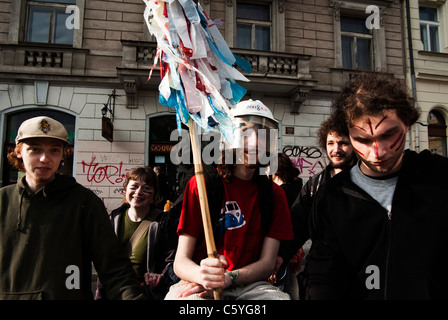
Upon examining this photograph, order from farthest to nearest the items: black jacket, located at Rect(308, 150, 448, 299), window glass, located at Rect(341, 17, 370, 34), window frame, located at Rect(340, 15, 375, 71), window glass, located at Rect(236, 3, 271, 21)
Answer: window glass, located at Rect(341, 17, 370, 34) < window frame, located at Rect(340, 15, 375, 71) < window glass, located at Rect(236, 3, 271, 21) < black jacket, located at Rect(308, 150, 448, 299)

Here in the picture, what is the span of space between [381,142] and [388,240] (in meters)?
0.41

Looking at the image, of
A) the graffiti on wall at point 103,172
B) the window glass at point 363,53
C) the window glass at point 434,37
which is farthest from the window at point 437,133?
the graffiti on wall at point 103,172

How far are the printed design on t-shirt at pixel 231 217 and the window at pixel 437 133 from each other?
10.5 meters

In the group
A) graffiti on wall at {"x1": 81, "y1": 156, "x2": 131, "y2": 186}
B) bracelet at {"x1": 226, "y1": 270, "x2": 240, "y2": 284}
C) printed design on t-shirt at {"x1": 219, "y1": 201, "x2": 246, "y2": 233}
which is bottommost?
bracelet at {"x1": 226, "y1": 270, "x2": 240, "y2": 284}

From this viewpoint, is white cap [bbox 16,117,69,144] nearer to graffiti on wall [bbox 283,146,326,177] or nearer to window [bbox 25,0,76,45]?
graffiti on wall [bbox 283,146,326,177]

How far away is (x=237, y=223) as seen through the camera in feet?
5.21

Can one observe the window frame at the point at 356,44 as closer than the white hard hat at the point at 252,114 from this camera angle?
No

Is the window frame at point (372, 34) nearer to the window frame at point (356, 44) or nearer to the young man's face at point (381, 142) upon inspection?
the window frame at point (356, 44)

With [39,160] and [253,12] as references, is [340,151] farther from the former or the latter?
[253,12]

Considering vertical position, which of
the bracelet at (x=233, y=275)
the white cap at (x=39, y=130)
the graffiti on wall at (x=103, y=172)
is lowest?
the bracelet at (x=233, y=275)

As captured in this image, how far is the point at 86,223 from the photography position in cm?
159

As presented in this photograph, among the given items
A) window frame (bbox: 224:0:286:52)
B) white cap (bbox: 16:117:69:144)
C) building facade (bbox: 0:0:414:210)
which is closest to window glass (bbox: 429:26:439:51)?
building facade (bbox: 0:0:414:210)

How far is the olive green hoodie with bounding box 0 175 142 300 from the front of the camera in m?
1.46

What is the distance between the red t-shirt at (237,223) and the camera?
5.04ft
